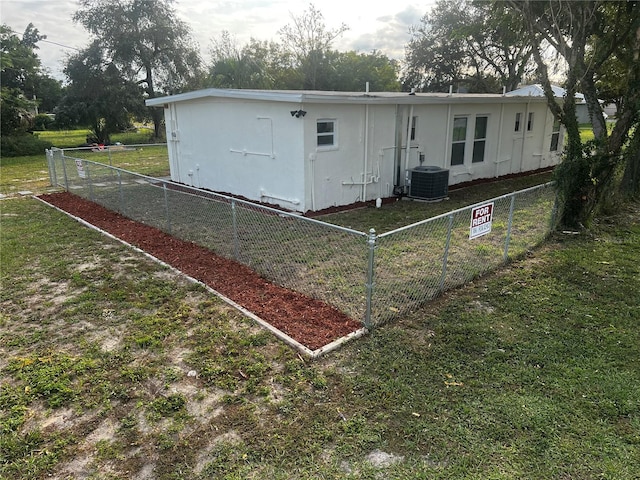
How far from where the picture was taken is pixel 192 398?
3490mm

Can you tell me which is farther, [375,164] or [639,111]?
[375,164]

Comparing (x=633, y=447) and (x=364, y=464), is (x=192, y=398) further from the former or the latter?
(x=633, y=447)

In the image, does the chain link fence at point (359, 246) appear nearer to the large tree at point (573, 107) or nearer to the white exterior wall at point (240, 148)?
the large tree at point (573, 107)

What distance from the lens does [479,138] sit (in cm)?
1294

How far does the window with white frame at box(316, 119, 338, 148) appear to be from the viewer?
9.22 meters

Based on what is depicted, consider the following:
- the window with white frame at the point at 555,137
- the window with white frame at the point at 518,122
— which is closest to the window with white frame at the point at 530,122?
the window with white frame at the point at 518,122

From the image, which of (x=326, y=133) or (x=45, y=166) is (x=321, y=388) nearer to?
(x=326, y=133)

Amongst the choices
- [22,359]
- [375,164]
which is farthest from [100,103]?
[22,359]

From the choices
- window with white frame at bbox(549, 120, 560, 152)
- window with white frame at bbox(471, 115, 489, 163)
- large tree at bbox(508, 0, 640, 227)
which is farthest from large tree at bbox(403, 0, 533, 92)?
large tree at bbox(508, 0, 640, 227)

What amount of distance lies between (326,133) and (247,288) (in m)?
4.87

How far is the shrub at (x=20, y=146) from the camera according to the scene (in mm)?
22312

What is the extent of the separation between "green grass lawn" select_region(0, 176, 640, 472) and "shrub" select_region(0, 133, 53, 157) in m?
21.0

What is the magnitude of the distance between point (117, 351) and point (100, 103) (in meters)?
28.1

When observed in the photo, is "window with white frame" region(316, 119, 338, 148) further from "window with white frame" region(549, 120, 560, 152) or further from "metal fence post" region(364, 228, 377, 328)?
"window with white frame" region(549, 120, 560, 152)
